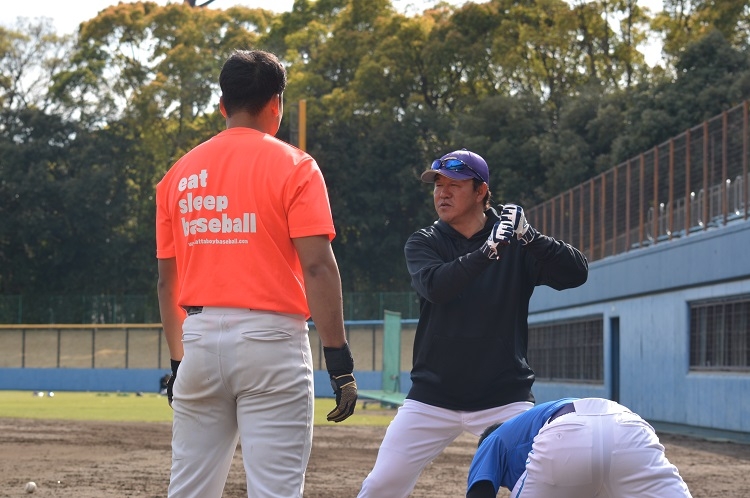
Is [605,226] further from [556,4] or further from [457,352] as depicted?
[556,4]

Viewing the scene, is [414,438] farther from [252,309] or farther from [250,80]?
[250,80]

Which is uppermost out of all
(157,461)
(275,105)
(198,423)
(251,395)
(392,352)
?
(275,105)

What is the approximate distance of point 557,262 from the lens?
6.41 meters

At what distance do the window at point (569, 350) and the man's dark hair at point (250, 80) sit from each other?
23.7m

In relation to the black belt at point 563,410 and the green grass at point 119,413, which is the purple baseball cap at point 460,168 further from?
the green grass at point 119,413

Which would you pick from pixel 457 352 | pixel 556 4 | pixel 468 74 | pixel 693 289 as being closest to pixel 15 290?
pixel 468 74

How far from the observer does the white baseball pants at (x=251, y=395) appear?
4824 millimetres

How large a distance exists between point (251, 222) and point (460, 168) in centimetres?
187

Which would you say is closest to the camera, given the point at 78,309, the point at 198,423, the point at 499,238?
the point at 198,423

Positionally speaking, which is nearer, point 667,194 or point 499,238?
point 499,238

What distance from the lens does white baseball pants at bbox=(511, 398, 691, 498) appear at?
4930mm

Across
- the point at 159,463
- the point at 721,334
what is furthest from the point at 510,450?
the point at 721,334

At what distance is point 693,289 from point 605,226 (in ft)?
20.5

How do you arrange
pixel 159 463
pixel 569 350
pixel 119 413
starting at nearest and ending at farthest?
1. pixel 159 463
2. pixel 119 413
3. pixel 569 350
